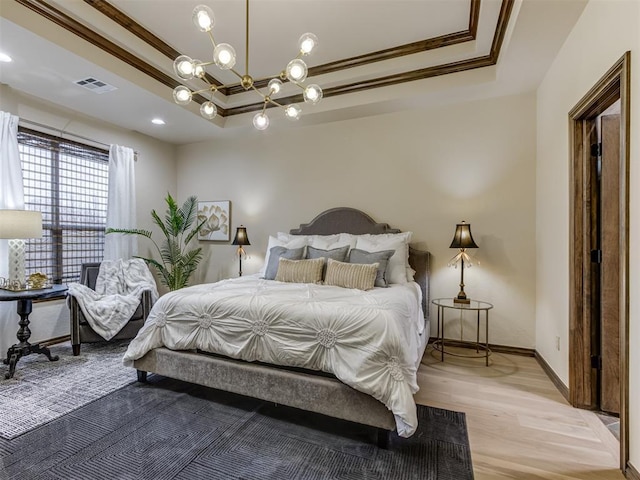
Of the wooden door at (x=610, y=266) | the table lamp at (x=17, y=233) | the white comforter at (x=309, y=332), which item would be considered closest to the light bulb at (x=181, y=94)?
the white comforter at (x=309, y=332)

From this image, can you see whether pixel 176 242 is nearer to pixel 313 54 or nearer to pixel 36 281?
pixel 36 281

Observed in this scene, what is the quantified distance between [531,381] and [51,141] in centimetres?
547

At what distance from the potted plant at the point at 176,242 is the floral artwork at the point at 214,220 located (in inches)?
3.8

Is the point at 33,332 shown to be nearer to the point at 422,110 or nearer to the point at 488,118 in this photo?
the point at 422,110

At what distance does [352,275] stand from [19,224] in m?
3.04

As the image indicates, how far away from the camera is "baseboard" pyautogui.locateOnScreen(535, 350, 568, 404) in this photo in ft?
8.18

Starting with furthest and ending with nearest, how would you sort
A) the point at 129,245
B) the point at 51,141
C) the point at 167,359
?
the point at 129,245
the point at 51,141
the point at 167,359

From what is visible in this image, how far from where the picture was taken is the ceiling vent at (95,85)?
3.19 meters

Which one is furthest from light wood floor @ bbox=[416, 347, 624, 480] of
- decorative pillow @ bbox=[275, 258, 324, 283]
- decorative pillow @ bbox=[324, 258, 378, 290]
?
decorative pillow @ bbox=[275, 258, 324, 283]

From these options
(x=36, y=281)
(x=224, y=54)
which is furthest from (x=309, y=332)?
(x=36, y=281)

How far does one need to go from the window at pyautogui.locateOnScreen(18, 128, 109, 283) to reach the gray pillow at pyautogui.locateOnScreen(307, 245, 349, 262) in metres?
→ 2.89

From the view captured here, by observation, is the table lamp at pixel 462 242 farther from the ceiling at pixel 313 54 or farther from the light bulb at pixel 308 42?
the light bulb at pixel 308 42

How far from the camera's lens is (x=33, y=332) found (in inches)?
140

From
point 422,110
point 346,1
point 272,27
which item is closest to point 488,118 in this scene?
point 422,110
